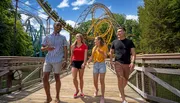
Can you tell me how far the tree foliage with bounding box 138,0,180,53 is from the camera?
26.0m

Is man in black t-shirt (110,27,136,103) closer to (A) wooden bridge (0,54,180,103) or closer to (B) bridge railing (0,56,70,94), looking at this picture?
(A) wooden bridge (0,54,180,103)

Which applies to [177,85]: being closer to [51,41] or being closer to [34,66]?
[51,41]

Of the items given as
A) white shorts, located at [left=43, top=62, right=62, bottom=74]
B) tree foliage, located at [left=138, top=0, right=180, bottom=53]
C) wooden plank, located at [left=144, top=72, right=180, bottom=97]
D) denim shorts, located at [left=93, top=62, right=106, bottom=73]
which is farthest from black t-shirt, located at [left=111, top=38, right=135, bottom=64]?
tree foliage, located at [left=138, top=0, right=180, bottom=53]

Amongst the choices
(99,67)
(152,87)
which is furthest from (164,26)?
(99,67)

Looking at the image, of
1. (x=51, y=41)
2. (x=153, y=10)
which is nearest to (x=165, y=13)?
(x=153, y=10)

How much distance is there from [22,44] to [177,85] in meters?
22.9

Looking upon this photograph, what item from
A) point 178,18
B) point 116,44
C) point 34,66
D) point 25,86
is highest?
point 178,18

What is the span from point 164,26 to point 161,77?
23643mm

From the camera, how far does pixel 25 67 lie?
6.16 metres

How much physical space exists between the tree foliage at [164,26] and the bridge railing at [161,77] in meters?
22.4

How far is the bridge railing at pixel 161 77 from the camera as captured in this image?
3732 mm

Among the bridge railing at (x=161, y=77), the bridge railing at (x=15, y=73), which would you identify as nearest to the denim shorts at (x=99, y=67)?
the bridge railing at (x=161, y=77)

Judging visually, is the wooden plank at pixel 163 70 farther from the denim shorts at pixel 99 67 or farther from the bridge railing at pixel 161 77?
the denim shorts at pixel 99 67

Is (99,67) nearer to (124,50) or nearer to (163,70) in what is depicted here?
(124,50)
